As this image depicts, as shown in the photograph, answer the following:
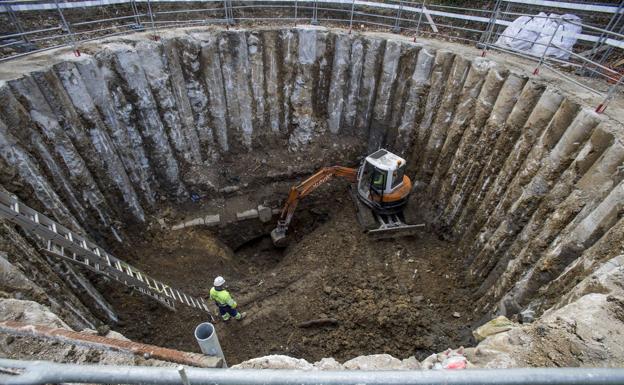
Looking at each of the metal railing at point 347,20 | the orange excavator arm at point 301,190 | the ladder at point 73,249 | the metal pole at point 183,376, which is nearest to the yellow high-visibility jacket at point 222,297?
→ the ladder at point 73,249

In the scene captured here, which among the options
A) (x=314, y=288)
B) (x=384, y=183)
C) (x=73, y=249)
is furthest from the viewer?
(x=384, y=183)

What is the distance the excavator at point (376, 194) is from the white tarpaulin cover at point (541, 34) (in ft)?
16.4

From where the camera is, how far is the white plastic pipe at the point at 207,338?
3764mm

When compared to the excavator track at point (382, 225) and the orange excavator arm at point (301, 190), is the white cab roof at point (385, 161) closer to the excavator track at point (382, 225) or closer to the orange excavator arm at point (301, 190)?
the orange excavator arm at point (301, 190)

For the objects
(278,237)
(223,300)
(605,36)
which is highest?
(605,36)

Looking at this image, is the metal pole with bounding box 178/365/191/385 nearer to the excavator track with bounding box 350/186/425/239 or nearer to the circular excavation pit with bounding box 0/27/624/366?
the circular excavation pit with bounding box 0/27/624/366

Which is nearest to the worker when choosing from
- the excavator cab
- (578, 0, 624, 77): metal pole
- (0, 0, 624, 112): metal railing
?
the excavator cab

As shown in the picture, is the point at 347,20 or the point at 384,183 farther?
the point at 347,20

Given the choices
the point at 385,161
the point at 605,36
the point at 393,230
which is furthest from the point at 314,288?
the point at 605,36

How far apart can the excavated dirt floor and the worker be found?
0.31 m

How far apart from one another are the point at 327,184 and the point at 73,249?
25.9 ft

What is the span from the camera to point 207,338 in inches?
149

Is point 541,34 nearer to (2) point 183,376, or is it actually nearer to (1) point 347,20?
(1) point 347,20

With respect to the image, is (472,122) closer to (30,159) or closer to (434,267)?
(434,267)
